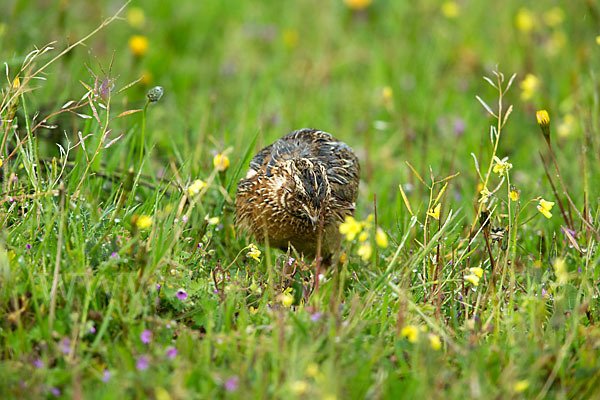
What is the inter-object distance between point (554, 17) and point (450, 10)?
127cm

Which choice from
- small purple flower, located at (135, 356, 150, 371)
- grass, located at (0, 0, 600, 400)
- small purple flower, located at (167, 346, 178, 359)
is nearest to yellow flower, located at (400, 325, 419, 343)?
grass, located at (0, 0, 600, 400)

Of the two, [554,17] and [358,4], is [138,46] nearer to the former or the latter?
[358,4]

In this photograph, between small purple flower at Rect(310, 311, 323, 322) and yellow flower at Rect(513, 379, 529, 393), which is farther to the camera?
small purple flower at Rect(310, 311, 323, 322)

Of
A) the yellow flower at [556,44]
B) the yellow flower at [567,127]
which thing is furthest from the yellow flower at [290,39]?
the yellow flower at [567,127]

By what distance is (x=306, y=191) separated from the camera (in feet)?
16.2

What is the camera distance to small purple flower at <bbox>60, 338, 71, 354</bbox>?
329 centimetres

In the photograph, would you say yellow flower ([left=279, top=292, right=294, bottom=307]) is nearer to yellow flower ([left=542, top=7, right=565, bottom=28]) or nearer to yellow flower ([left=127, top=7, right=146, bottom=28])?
yellow flower ([left=127, top=7, right=146, bottom=28])

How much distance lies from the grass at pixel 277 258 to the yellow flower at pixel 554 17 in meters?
0.67

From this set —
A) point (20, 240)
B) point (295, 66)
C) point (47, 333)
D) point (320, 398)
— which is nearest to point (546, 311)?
point (320, 398)

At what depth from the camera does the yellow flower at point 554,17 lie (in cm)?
A: 901

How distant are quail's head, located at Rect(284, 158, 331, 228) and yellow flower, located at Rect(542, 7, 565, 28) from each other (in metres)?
5.19

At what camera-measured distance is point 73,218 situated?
4.09 meters

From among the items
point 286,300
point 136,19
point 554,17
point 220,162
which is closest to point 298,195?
point 220,162

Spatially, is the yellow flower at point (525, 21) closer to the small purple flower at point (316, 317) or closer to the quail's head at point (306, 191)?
the quail's head at point (306, 191)
